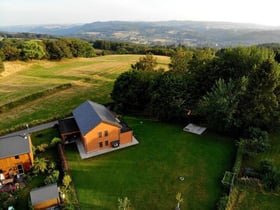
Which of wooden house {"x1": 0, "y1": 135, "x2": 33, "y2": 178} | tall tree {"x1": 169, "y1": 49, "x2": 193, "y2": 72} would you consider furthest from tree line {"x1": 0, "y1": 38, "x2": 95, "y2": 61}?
wooden house {"x1": 0, "y1": 135, "x2": 33, "y2": 178}

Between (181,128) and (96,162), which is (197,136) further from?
(96,162)

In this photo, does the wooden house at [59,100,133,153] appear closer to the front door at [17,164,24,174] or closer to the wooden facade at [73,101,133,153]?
the wooden facade at [73,101,133,153]

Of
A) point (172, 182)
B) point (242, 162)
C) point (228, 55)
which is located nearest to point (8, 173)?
point (172, 182)

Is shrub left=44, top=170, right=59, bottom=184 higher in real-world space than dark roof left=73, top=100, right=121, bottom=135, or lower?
lower

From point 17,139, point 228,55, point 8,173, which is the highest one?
point 228,55

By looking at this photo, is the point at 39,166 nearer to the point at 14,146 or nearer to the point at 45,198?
the point at 14,146

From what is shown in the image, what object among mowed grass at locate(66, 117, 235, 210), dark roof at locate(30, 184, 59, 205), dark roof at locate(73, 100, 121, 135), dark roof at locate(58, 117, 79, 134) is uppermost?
dark roof at locate(73, 100, 121, 135)
